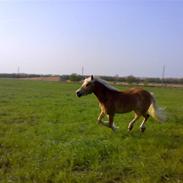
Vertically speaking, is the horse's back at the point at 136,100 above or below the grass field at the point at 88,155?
above

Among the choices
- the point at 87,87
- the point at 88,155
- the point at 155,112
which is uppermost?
the point at 87,87

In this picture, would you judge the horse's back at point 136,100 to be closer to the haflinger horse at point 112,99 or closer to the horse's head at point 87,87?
the haflinger horse at point 112,99

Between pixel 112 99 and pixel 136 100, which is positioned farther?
pixel 136 100

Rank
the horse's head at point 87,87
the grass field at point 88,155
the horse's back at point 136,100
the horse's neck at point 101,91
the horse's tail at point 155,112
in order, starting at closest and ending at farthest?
1. the grass field at point 88,155
2. the horse's head at point 87,87
3. the horse's neck at point 101,91
4. the horse's back at point 136,100
5. the horse's tail at point 155,112

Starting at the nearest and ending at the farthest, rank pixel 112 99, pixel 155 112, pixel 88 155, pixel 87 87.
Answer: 1. pixel 88 155
2. pixel 87 87
3. pixel 112 99
4. pixel 155 112

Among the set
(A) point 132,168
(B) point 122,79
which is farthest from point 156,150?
(B) point 122,79

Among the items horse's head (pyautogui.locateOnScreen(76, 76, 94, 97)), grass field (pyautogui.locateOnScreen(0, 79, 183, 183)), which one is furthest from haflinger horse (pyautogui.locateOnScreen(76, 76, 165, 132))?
grass field (pyautogui.locateOnScreen(0, 79, 183, 183))

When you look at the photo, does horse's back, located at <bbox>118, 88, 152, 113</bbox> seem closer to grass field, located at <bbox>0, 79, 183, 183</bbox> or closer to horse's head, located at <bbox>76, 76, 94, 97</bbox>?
grass field, located at <bbox>0, 79, 183, 183</bbox>

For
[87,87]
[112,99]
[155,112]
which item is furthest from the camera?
[155,112]

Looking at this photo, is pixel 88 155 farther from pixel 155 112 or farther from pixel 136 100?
pixel 155 112

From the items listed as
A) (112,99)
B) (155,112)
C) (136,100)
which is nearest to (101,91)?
(112,99)

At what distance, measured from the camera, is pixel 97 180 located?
5035 mm

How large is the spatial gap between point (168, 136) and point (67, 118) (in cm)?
462

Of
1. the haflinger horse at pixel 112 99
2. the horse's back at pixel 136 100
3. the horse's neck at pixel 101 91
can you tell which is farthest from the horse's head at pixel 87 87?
the horse's back at pixel 136 100
